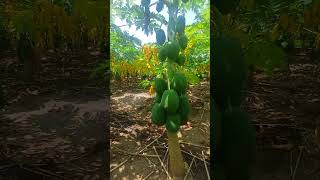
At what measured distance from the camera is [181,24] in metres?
0.91

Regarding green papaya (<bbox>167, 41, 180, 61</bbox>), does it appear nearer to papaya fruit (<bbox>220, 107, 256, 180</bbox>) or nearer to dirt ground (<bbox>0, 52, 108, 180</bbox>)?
dirt ground (<bbox>0, 52, 108, 180</bbox>)

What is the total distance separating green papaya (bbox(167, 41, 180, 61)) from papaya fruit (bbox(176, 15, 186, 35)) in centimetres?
7

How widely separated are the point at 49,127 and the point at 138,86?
8.5 inches

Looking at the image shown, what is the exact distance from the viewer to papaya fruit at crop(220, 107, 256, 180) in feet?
1.67

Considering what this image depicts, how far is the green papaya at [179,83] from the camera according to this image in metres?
0.84

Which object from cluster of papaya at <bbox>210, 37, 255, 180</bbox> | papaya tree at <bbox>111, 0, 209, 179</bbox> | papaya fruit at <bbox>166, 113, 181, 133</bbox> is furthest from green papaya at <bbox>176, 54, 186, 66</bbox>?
cluster of papaya at <bbox>210, 37, 255, 180</bbox>

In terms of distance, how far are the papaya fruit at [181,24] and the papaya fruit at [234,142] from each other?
1.40 feet

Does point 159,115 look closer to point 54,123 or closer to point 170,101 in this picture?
point 170,101

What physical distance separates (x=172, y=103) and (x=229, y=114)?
1.03 feet

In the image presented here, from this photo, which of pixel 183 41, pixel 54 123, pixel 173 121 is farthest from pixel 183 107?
pixel 54 123

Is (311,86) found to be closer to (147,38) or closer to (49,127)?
(147,38)

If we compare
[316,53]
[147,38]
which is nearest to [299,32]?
[316,53]

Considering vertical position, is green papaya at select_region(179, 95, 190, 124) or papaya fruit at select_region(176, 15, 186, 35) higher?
papaya fruit at select_region(176, 15, 186, 35)

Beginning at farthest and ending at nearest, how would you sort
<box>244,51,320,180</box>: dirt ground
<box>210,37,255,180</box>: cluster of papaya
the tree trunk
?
1. the tree trunk
2. <box>244,51,320,180</box>: dirt ground
3. <box>210,37,255,180</box>: cluster of papaya
